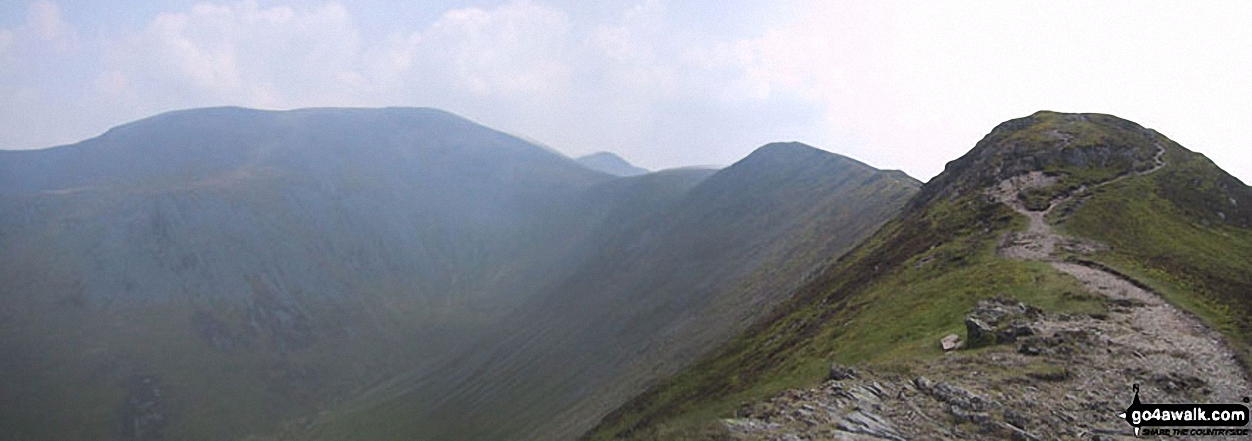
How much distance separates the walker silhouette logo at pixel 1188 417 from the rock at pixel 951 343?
875cm

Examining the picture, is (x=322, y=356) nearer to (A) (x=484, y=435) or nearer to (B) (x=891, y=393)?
(A) (x=484, y=435)

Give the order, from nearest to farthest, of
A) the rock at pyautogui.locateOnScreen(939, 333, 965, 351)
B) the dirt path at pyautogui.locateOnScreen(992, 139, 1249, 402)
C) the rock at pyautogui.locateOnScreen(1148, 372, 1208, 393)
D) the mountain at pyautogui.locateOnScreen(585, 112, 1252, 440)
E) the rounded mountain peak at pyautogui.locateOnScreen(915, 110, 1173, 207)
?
the mountain at pyautogui.locateOnScreen(585, 112, 1252, 440), the rock at pyautogui.locateOnScreen(1148, 372, 1208, 393), the dirt path at pyautogui.locateOnScreen(992, 139, 1249, 402), the rock at pyautogui.locateOnScreen(939, 333, 965, 351), the rounded mountain peak at pyautogui.locateOnScreen(915, 110, 1173, 207)

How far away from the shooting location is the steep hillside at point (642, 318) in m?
106

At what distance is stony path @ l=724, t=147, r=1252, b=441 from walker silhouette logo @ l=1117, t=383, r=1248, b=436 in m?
0.62

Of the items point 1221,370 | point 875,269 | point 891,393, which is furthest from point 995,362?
point 875,269

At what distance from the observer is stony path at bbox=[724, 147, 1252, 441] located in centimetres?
2578

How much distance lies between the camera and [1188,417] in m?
27.8

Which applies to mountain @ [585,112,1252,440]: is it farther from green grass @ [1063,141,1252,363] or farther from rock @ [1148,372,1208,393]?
green grass @ [1063,141,1252,363]

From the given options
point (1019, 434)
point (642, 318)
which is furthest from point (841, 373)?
point (642, 318)

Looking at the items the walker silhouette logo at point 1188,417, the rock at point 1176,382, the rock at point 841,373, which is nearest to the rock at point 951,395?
the rock at point 841,373

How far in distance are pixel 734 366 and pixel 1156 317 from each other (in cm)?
3392

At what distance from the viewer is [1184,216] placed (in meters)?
60.1

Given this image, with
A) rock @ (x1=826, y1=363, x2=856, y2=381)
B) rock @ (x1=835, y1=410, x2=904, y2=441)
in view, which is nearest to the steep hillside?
rock @ (x1=826, y1=363, x2=856, y2=381)

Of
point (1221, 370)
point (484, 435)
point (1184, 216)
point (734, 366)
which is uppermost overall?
point (1184, 216)
